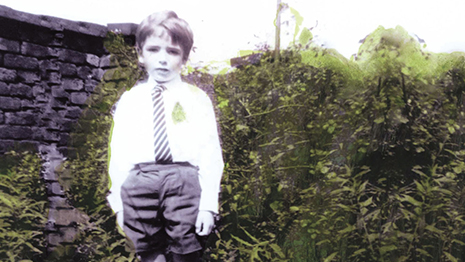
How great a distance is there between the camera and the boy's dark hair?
2688 millimetres

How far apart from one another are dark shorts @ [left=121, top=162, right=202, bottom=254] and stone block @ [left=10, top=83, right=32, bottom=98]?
102 centimetres

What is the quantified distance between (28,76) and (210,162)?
5.10 ft

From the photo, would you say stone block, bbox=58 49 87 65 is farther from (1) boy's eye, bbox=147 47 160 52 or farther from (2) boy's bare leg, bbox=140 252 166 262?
(2) boy's bare leg, bbox=140 252 166 262

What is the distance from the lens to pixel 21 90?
273 cm

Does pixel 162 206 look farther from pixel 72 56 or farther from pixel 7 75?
pixel 7 75

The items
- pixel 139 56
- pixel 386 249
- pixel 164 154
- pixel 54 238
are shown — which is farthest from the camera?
pixel 386 249

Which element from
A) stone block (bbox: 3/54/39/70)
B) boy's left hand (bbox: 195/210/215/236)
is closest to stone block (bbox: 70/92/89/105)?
stone block (bbox: 3/54/39/70)

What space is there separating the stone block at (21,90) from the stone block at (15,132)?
9.9 inches

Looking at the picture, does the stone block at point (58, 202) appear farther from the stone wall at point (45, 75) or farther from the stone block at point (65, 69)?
the stone block at point (65, 69)

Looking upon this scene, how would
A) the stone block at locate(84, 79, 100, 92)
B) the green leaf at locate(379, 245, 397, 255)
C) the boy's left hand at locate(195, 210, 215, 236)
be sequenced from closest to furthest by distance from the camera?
the boy's left hand at locate(195, 210, 215, 236) → the stone block at locate(84, 79, 100, 92) → the green leaf at locate(379, 245, 397, 255)

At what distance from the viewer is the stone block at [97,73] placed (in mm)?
2819

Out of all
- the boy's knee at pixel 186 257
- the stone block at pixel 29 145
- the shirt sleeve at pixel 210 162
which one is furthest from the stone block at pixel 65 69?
the boy's knee at pixel 186 257

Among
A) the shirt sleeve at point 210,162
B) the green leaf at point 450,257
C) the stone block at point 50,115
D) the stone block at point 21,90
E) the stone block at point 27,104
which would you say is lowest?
the green leaf at point 450,257

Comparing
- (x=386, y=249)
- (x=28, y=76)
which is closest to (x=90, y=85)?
(x=28, y=76)
